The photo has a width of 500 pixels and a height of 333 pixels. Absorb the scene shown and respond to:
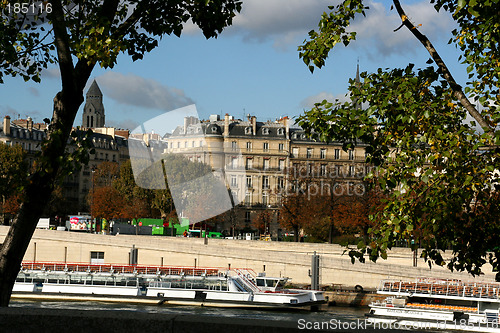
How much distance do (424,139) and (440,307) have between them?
1104 inches

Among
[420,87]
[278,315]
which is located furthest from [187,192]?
[420,87]

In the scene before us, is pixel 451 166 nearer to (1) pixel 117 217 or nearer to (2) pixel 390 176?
(2) pixel 390 176

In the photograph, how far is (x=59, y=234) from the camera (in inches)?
2194

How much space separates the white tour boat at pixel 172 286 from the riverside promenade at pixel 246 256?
→ 4.93m

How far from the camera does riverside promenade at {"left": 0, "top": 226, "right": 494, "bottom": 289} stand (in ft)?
141

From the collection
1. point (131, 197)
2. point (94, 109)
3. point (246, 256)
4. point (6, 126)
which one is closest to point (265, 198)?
point (131, 197)

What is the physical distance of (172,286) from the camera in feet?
131

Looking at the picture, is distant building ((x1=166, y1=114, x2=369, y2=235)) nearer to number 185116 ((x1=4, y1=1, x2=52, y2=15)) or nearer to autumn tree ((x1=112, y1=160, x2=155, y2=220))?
autumn tree ((x1=112, y1=160, x2=155, y2=220))

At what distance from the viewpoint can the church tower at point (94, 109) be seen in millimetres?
144000

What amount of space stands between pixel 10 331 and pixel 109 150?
105 metres

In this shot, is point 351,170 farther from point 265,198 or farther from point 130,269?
point 130,269

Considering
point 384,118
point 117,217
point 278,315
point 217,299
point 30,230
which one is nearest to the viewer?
point 30,230
